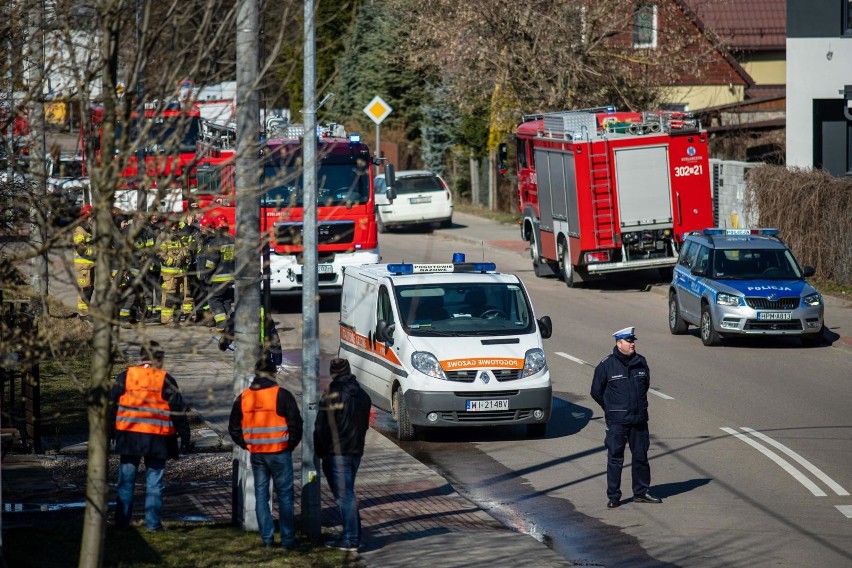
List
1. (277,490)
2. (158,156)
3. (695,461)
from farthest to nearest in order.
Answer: (695,461)
(277,490)
(158,156)

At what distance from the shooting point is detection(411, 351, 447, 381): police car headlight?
14023 mm

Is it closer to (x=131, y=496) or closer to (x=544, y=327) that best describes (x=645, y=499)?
(x=544, y=327)

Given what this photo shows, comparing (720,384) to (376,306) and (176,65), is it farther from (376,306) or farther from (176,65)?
(176,65)

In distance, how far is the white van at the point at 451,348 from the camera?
45.9ft

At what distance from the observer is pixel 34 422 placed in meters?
12.8

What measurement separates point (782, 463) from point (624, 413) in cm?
234

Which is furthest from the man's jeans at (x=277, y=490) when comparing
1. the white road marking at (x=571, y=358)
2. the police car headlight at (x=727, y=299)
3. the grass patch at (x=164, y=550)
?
the police car headlight at (x=727, y=299)

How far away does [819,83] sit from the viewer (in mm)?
29422

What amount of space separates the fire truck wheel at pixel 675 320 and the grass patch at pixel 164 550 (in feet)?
41.7

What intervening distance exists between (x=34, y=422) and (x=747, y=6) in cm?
4142

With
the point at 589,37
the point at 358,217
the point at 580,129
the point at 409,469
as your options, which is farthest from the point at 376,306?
the point at 589,37

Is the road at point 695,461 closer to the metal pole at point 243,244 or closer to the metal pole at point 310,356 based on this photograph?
the metal pole at point 310,356

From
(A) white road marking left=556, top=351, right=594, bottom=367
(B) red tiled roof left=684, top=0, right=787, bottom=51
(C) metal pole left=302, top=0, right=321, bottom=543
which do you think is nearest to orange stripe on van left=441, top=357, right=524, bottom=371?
(C) metal pole left=302, top=0, right=321, bottom=543

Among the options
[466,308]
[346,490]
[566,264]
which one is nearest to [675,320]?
[566,264]
